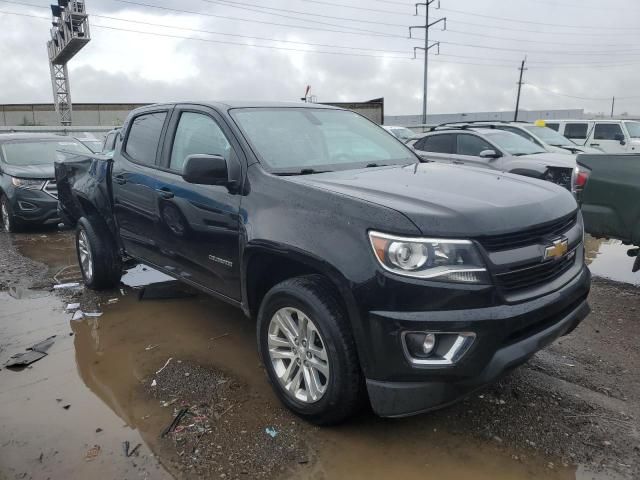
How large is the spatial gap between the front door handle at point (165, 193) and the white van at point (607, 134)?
13.2m

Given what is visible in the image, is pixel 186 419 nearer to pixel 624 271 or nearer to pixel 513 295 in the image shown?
pixel 513 295

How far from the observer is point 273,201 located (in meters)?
3.09

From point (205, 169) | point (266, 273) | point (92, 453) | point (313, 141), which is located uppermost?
point (313, 141)

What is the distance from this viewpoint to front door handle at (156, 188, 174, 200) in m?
3.95

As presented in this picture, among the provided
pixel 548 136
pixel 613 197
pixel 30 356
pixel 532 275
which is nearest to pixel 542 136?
pixel 548 136

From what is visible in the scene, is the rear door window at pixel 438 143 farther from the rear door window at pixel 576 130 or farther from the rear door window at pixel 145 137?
the rear door window at pixel 576 130

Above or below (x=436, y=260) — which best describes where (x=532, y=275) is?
below

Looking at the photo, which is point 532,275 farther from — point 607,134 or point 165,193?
point 607,134

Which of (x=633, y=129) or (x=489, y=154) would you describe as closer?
(x=489, y=154)

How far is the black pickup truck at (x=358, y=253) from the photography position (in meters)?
2.45

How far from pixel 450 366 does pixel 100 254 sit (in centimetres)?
411

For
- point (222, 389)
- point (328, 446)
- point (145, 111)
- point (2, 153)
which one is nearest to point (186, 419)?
point (222, 389)

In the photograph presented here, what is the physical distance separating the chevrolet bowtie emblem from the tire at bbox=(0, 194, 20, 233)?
29.4 ft

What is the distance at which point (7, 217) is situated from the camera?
919 cm
